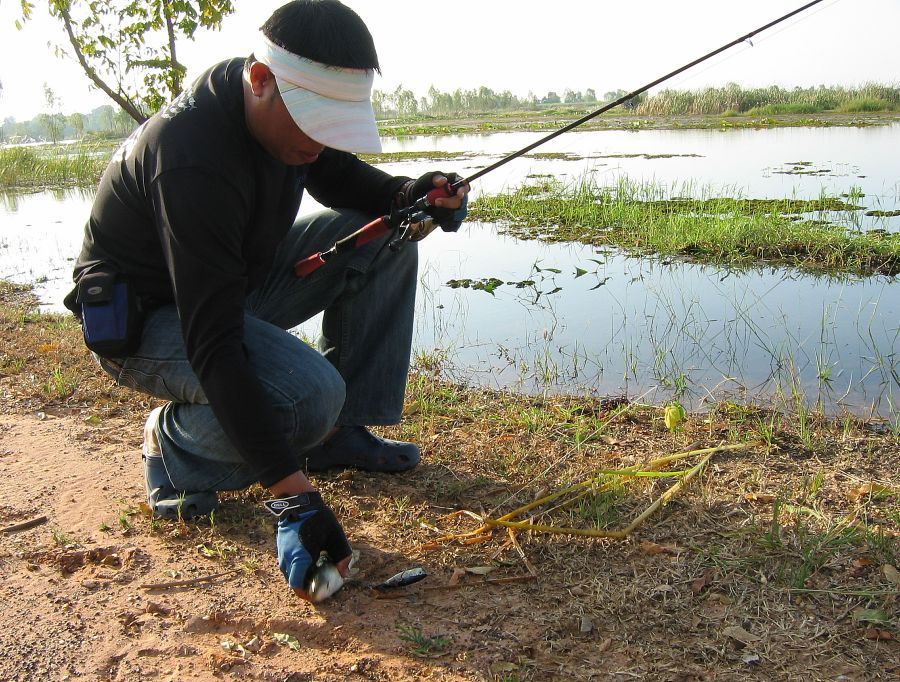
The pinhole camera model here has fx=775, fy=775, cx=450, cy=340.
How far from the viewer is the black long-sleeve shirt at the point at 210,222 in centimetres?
187

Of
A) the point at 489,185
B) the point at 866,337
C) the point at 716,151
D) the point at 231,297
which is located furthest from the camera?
the point at 716,151

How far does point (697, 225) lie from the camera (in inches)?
275

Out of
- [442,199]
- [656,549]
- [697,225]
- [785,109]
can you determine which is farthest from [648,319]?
[785,109]

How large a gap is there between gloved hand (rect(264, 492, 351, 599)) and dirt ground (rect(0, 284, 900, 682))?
10cm

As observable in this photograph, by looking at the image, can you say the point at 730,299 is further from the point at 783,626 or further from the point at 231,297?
the point at 231,297

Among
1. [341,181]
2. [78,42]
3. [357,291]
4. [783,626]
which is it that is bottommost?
[783,626]

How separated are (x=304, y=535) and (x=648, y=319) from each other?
3.48 metres

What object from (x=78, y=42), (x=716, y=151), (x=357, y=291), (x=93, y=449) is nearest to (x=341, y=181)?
(x=357, y=291)

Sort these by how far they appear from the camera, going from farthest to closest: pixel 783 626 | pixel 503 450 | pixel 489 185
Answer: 1. pixel 489 185
2. pixel 503 450
3. pixel 783 626

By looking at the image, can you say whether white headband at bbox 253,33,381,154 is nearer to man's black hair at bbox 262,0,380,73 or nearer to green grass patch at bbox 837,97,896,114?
man's black hair at bbox 262,0,380,73

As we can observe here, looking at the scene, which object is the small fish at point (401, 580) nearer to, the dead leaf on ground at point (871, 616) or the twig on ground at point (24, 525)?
the dead leaf on ground at point (871, 616)

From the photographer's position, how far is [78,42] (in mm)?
4438

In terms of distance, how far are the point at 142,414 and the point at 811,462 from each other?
2.63 metres

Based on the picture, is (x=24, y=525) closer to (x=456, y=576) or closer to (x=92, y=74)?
(x=456, y=576)
